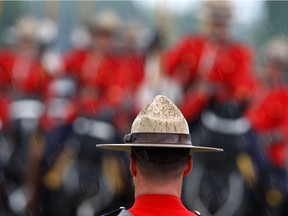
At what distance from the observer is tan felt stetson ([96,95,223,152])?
454cm

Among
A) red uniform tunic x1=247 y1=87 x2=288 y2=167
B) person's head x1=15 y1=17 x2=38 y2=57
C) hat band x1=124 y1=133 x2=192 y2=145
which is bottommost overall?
red uniform tunic x1=247 y1=87 x2=288 y2=167

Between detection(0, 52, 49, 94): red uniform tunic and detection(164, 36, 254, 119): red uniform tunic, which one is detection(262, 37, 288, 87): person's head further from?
detection(0, 52, 49, 94): red uniform tunic

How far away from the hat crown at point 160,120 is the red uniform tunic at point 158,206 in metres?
0.25

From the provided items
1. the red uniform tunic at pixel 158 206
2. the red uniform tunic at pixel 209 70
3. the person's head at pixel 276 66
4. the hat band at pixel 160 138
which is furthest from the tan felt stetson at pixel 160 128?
the person's head at pixel 276 66

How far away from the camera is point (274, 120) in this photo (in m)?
12.5

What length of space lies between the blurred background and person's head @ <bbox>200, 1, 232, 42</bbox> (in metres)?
0.01

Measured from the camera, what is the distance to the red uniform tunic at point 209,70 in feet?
36.1

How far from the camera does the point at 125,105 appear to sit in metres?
12.0

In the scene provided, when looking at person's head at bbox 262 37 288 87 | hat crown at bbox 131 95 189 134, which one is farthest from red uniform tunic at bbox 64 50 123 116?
hat crown at bbox 131 95 189 134

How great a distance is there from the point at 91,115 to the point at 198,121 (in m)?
1.26

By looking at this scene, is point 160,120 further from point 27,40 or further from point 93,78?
point 27,40

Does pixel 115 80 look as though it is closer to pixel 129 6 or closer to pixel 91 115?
pixel 91 115

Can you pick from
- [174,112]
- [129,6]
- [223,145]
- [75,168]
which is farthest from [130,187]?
[129,6]

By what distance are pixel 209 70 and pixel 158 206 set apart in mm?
7126
